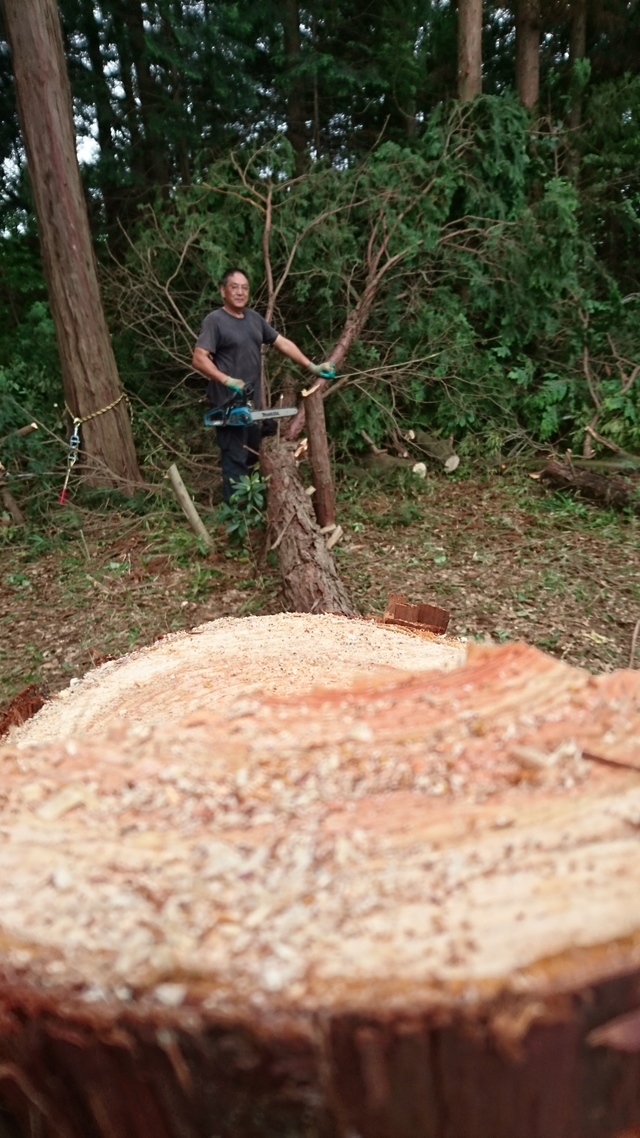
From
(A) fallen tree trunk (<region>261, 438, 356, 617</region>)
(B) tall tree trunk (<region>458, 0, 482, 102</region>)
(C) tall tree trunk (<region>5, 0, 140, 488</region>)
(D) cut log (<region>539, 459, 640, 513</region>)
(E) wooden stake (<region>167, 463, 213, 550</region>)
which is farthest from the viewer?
(B) tall tree trunk (<region>458, 0, 482, 102</region>)

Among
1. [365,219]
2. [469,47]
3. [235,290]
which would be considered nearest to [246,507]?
[235,290]

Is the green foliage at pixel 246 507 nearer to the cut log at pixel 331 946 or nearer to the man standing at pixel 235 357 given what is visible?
the man standing at pixel 235 357

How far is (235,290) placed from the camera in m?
4.52

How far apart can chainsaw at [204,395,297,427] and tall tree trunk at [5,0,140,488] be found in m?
1.32

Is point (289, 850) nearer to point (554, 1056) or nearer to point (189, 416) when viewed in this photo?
point (554, 1056)

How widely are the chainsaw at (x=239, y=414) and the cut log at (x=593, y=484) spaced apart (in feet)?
8.32

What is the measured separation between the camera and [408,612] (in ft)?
8.67

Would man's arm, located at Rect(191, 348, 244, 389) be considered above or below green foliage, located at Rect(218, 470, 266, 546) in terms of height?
above

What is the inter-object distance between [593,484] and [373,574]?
225 centimetres

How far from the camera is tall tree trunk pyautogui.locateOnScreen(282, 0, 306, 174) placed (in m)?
6.98

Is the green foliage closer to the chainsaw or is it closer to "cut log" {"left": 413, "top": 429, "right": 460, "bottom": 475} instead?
the chainsaw

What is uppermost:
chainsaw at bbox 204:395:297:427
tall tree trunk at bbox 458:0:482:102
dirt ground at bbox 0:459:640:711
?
tall tree trunk at bbox 458:0:482:102

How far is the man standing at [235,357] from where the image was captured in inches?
178

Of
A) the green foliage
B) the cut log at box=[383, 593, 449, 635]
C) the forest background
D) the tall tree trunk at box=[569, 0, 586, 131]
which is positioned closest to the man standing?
the green foliage
